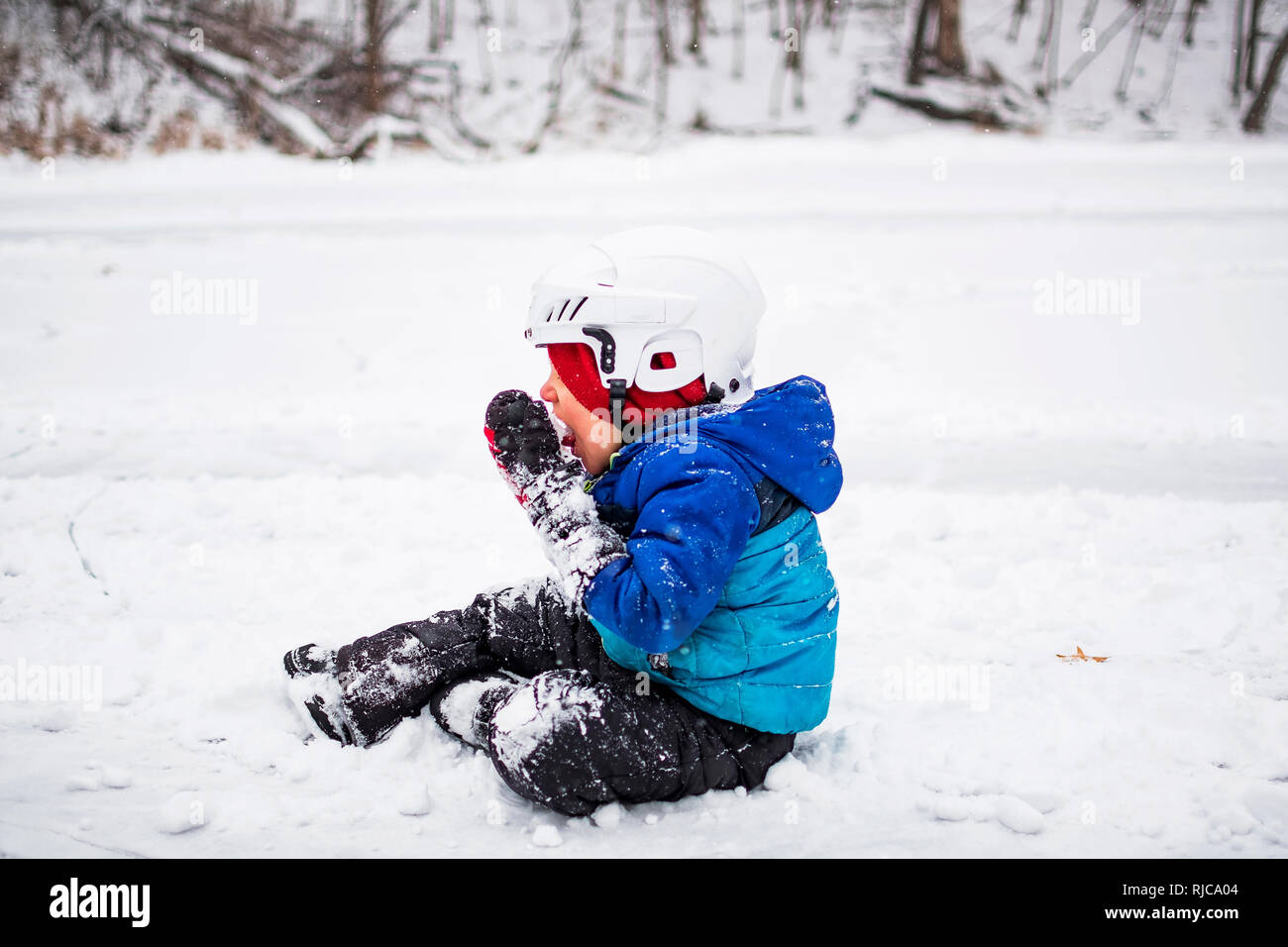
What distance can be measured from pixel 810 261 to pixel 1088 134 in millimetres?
5912

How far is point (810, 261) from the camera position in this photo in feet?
25.5

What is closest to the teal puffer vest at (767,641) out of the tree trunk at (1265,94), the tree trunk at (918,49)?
the tree trunk at (918,49)

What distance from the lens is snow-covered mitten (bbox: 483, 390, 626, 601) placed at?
6.85 ft

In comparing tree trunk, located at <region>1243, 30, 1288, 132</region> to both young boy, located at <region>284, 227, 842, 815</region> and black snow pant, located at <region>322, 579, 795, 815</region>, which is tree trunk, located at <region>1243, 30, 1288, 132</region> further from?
black snow pant, located at <region>322, 579, 795, 815</region>

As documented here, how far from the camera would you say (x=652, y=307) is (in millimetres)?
2188

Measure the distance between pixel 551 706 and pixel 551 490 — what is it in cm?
48

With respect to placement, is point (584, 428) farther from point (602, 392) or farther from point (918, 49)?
point (918, 49)

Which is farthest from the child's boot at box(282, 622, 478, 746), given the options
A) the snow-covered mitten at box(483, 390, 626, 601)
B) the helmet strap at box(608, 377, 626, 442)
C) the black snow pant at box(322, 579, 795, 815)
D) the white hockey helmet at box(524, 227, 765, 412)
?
the white hockey helmet at box(524, 227, 765, 412)

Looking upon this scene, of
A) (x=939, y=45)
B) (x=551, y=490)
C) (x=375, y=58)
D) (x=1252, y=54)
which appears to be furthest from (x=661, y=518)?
(x=1252, y=54)

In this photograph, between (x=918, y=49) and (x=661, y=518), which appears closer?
(x=661, y=518)

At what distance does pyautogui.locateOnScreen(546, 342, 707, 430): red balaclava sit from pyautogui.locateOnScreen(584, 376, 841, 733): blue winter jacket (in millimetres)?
80

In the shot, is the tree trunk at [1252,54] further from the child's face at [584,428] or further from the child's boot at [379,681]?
the child's boot at [379,681]

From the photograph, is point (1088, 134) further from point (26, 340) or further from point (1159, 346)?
point (26, 340)
